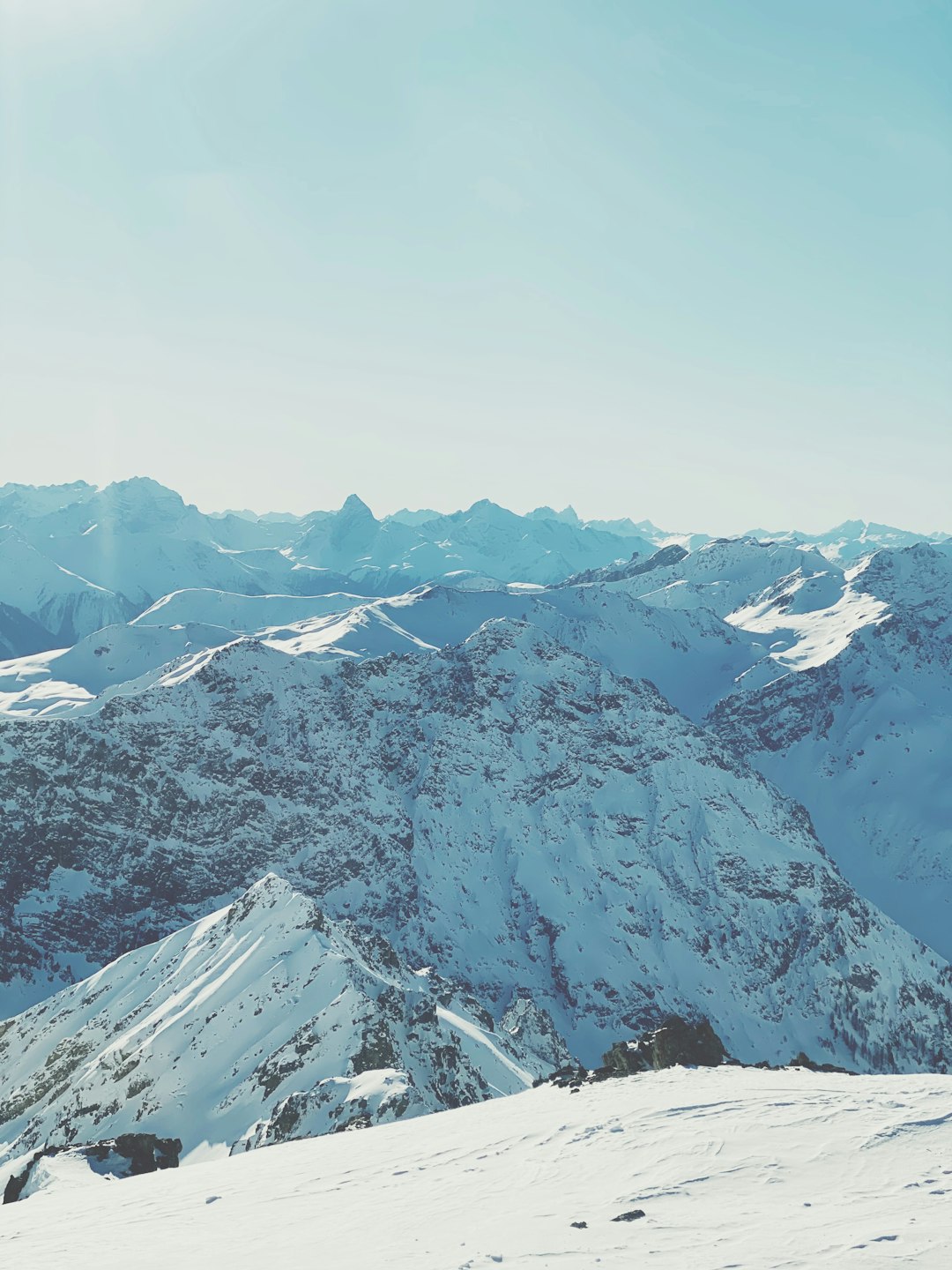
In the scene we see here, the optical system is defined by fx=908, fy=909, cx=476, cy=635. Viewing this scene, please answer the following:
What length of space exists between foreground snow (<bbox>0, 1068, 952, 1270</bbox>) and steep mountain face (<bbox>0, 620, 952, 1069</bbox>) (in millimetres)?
113346

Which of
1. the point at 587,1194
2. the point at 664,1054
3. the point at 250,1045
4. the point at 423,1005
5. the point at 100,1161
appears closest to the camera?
the point at 587,1194

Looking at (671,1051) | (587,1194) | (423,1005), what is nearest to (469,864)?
(423,1005)

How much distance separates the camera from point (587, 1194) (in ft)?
82.2

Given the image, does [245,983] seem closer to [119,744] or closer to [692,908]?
[119,744]

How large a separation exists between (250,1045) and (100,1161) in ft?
91.9

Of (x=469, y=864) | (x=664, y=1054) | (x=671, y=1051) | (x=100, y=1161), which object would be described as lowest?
(x=469, y=864)

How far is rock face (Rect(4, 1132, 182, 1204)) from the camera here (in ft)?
146

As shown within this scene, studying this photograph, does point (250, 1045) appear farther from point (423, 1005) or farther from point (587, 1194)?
point (587, 1194)

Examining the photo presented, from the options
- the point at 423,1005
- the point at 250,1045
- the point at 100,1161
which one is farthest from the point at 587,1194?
the point at 250,1045

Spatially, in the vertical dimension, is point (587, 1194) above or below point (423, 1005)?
above

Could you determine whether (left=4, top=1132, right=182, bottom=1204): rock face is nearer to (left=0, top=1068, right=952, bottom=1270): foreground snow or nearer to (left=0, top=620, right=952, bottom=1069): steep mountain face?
(left=0, top=1068, right=952, bottom=1270): foreground snow

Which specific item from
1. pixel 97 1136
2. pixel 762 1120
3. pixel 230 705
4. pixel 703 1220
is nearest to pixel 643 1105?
pixel 762 1120

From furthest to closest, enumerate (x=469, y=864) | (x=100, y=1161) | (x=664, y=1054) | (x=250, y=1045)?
(x=469, y=864), (x=250, y=1045), (x=100, y=1161), (x=664, y=1054)

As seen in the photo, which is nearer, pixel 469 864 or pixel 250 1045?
pixel 250 1045
